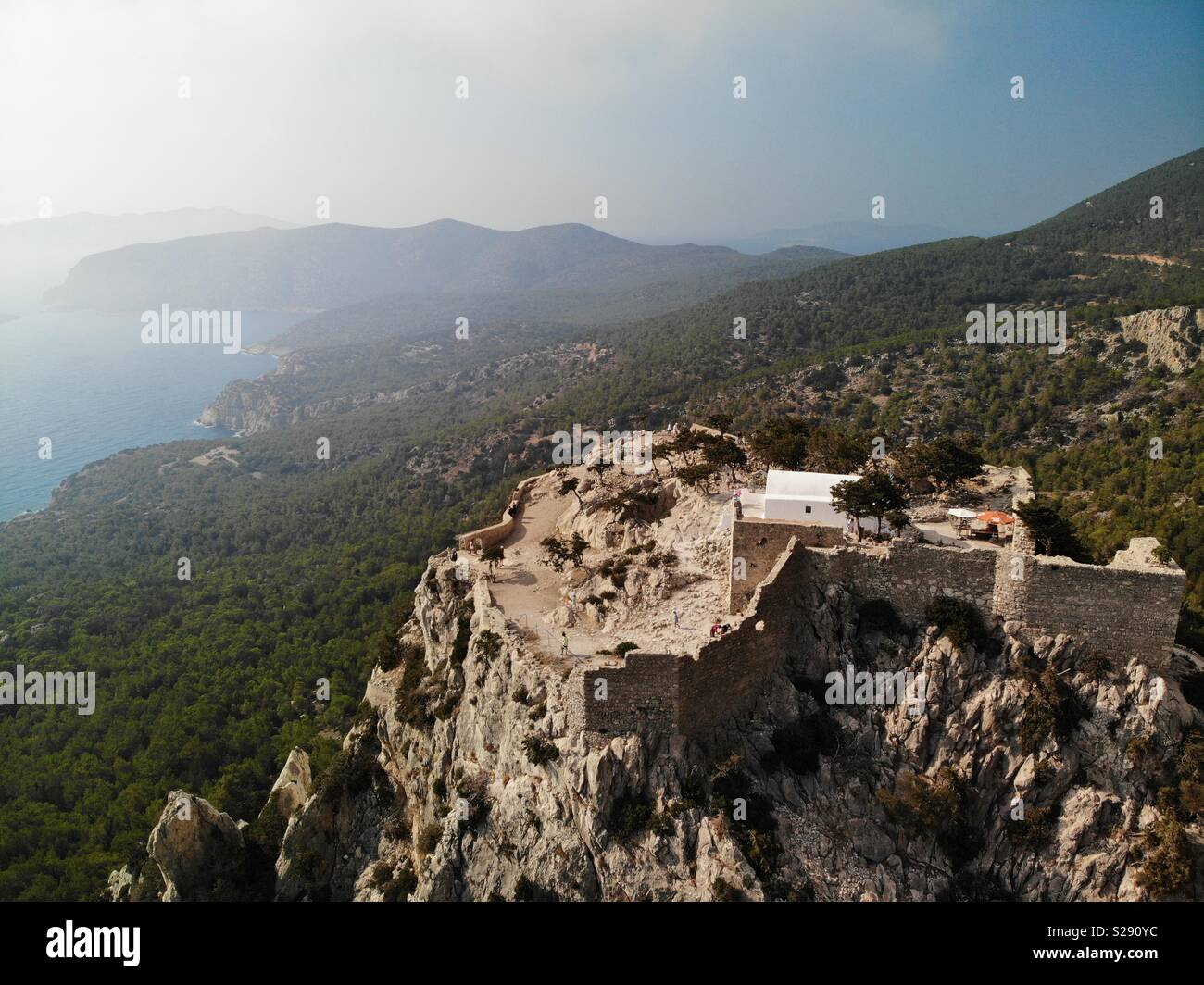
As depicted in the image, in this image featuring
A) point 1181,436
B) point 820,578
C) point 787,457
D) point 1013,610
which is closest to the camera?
point 1013,610

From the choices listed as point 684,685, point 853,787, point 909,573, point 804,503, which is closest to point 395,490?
point 804,503

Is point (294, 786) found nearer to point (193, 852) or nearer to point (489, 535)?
point (193, 852)

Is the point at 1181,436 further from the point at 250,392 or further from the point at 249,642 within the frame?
the point at 250,392

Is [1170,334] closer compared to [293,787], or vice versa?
[293,787]

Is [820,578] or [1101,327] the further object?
[1101,327]

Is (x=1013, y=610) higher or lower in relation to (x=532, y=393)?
lower

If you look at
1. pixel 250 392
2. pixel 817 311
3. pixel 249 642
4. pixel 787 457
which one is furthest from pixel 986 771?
pixel 250 392
